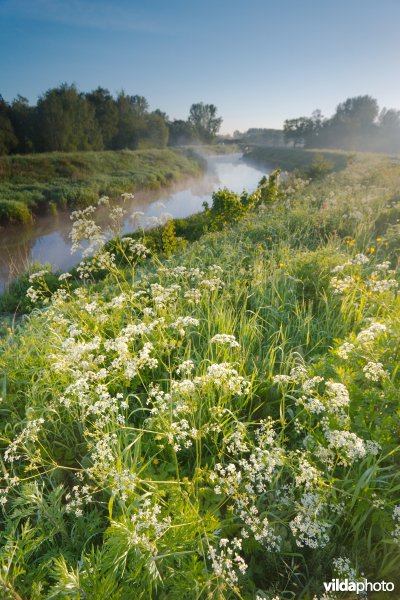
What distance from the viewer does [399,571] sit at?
1934 mm

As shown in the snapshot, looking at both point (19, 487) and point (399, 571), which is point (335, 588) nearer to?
point (399, 571)

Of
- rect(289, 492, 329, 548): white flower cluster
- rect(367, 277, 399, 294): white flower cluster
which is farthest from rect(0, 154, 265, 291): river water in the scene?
rect(289, 492, 329, 548): white flower cluster

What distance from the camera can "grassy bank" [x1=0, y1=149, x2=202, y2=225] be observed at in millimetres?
23547

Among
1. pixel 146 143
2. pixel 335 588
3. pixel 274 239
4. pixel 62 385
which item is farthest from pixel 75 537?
pixel 146 143

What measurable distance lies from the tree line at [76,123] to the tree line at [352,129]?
5092cm

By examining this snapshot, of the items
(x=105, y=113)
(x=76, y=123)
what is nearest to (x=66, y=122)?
(x=76, y=123)

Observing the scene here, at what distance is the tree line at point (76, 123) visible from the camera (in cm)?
4012

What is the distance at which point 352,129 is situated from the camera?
3696 inches

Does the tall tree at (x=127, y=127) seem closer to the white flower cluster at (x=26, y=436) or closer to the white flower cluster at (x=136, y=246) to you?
the white flower cluster at (x=136, y=246)

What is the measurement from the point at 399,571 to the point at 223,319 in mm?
2623

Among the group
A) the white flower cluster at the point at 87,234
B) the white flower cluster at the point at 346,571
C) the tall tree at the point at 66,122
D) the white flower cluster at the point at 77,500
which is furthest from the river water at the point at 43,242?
the tall tree at the point at 66,122

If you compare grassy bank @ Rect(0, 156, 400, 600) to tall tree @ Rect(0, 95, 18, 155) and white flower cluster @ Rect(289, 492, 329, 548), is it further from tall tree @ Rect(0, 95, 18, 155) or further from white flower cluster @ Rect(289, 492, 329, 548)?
tall tree @ Rect(0, 95, 18, 155)
